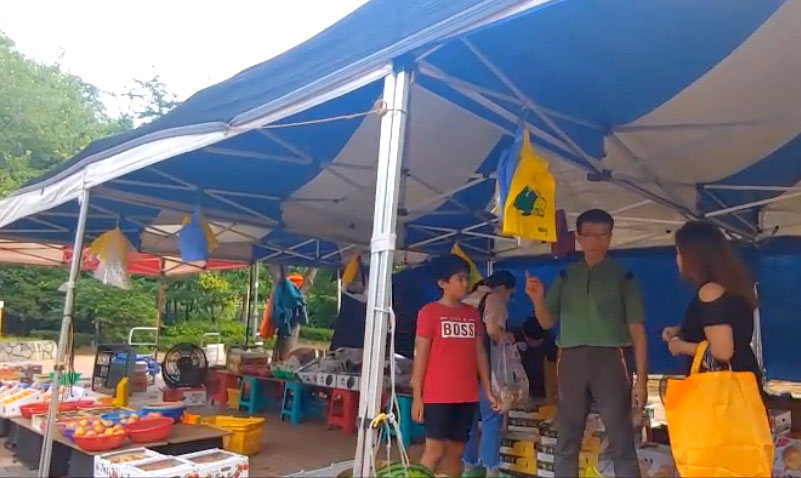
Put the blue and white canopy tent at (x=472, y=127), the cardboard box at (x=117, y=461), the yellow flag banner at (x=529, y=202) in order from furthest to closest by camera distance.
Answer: the cardboard box at (x=117, y=461)
the yellow flag banner at (x=529, y=202)
the blue and white canopy tent at (x=472, y=127)

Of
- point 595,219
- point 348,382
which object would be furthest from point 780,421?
point 348,382

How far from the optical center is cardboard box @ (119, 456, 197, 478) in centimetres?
283

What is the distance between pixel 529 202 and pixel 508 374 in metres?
1.54

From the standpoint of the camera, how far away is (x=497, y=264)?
792cm

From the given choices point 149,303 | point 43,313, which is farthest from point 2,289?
point 149,303

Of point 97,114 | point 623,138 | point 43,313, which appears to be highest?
point 97,114

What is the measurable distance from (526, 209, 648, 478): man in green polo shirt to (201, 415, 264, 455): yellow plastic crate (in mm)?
2879

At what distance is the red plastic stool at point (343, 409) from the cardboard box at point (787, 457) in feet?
12.0

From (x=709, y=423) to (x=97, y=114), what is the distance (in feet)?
98.6

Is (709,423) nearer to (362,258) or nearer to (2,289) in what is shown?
(362,258)

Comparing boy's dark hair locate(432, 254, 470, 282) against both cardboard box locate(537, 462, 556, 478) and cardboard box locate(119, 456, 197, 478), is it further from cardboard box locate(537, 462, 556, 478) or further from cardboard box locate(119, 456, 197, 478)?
cardboard box locate(537, 462, 556, 478)

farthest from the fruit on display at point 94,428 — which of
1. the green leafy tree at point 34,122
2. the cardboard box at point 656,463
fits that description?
the green leafy tree at point 34,122

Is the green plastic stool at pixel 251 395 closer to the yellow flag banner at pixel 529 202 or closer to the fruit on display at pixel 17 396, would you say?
the fruit on display at pixel 17 396

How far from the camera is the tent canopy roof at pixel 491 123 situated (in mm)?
2840
